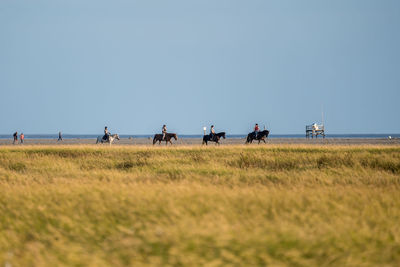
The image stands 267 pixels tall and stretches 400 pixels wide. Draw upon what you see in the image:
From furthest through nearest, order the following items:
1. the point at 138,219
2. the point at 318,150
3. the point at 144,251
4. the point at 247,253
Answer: the point at 318,150 → the point at 138,219 → the point at 144,251 → the point at 247,253

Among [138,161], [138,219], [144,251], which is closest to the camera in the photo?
[144,251]

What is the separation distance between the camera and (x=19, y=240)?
8.59 m

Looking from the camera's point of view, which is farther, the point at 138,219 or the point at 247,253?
the point at 138,219

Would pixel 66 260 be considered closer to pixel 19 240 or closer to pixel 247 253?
Answer: pixel 19 240

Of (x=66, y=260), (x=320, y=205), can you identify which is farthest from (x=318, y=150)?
(x=66, y=260)

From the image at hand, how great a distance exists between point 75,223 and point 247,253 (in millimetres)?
3788

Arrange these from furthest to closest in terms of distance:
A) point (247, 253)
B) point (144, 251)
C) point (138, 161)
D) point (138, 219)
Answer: point (138, 161)
point (138, 219)
point (144, 251)
point (247, 253)

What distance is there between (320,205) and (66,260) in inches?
209

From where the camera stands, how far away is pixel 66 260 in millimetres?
7242

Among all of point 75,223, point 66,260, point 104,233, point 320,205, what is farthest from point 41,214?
point 320,205

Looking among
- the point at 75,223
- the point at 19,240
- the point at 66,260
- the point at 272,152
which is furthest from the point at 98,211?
the point at 272,152

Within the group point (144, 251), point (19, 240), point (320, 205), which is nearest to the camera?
point (144, 251)

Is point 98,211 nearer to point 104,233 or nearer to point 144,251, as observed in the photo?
point 104,233

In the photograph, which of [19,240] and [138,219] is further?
[138,219]
